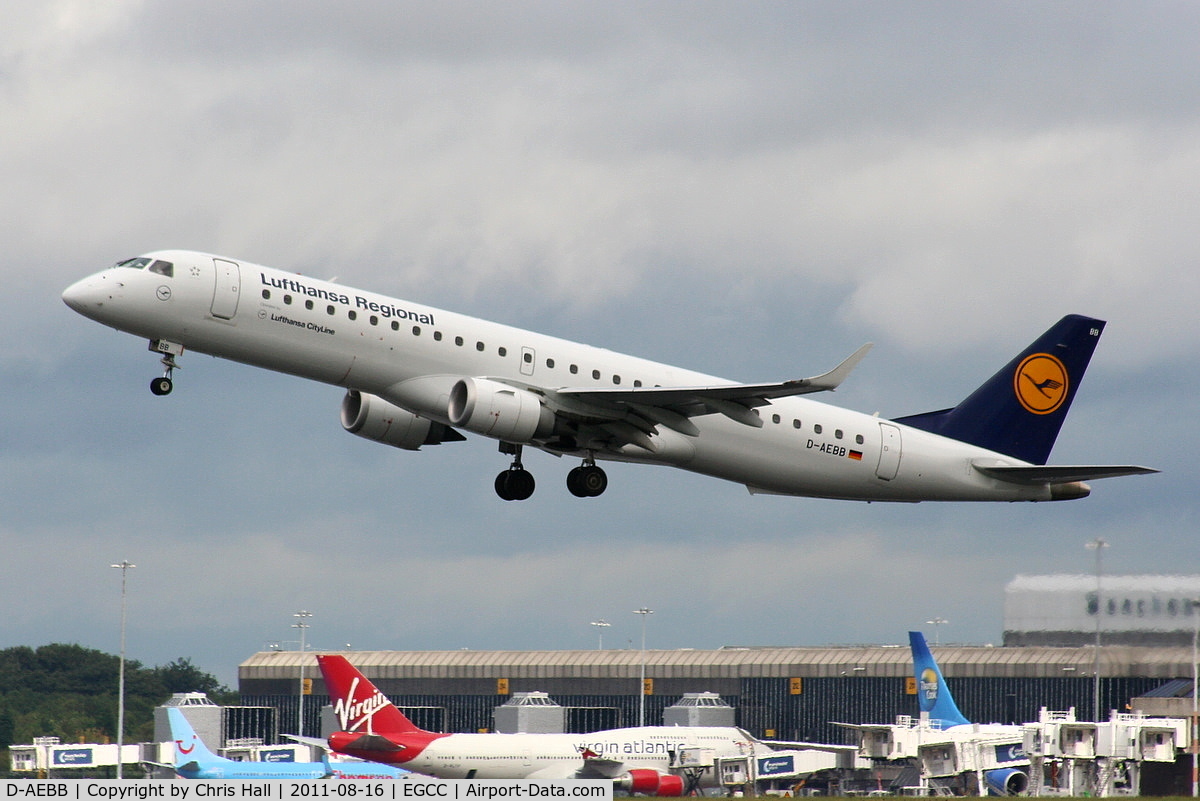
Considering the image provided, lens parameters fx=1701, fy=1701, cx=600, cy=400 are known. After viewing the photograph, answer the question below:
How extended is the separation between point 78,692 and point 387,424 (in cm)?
14285

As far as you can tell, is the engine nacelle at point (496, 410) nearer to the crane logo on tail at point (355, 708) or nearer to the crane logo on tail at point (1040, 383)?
the crane logo on tail at point (1040, 383)

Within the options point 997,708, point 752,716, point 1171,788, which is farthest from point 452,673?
point 1171,788

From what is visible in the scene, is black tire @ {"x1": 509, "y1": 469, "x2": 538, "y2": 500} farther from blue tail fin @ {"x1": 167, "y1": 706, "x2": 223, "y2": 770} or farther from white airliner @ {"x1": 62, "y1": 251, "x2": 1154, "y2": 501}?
blue tail fin @ {"x1": 167, "y1": 706, "x2": 223, "y2": 770}

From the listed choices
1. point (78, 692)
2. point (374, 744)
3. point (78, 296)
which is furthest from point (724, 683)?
point (78, 692)

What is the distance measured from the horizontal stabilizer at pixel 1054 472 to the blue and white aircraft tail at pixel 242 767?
84.1 ft

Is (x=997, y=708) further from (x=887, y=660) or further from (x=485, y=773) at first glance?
(x=485, y=773)

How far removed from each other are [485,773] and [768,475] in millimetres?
19684

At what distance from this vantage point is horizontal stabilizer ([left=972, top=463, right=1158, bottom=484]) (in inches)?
1981

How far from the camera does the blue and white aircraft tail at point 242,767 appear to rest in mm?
65750

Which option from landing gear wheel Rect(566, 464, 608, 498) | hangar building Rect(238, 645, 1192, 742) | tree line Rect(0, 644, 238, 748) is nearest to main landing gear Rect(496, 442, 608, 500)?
landing gear wheel Rect(566, 464, 608, 498)

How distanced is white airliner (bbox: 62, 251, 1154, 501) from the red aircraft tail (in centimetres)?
1791

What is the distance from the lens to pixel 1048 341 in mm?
57594

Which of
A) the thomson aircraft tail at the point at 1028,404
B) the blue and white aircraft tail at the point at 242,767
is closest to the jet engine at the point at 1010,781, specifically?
the thomson aircraft tail at the point at 1028,404

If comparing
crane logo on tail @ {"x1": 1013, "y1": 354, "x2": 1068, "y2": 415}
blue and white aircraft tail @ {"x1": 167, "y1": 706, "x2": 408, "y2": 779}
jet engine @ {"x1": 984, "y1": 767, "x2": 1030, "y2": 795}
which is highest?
crane logo on tail @ {"x1": 1013, "y1": 354, "x2": 1068, "y2": 415}
